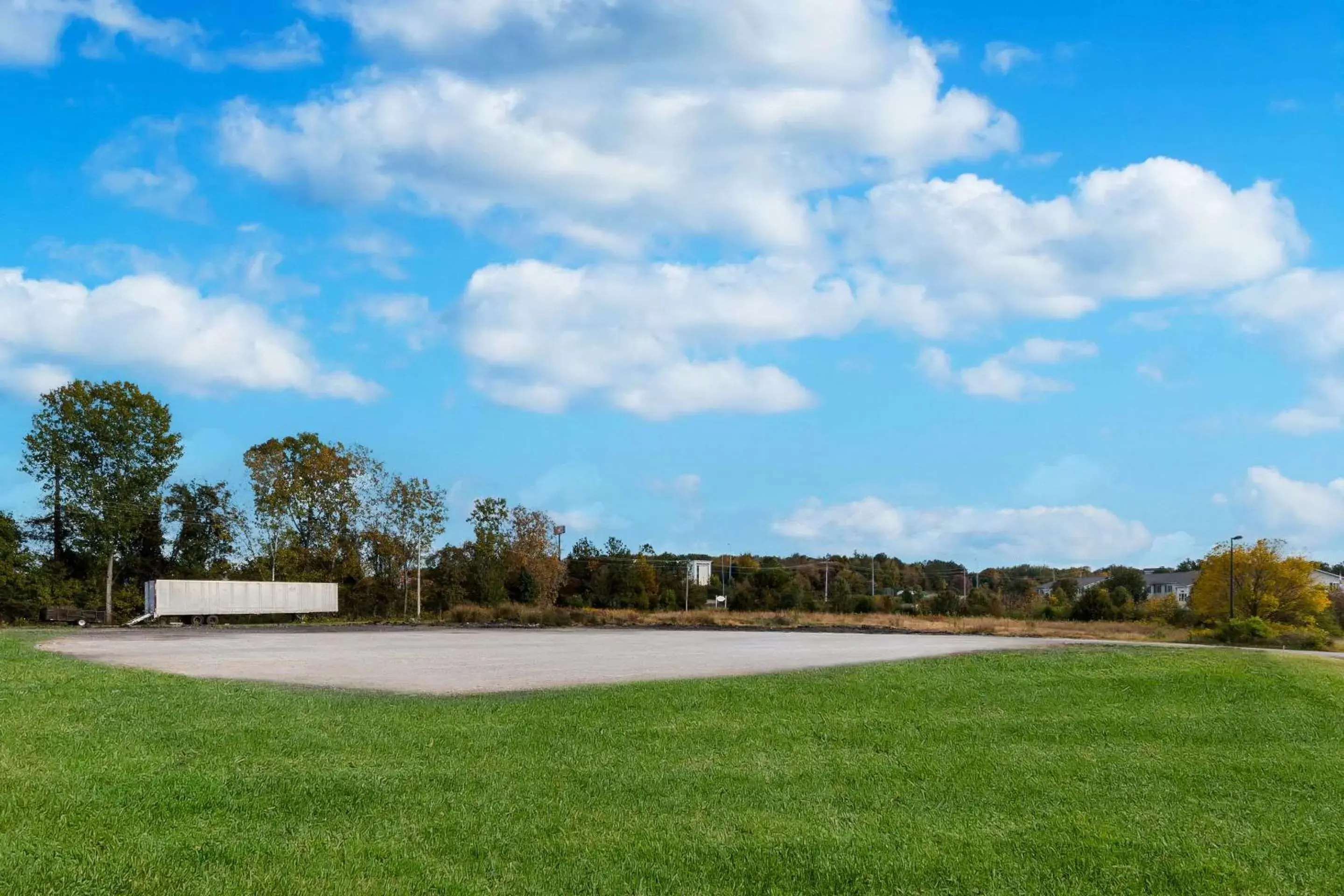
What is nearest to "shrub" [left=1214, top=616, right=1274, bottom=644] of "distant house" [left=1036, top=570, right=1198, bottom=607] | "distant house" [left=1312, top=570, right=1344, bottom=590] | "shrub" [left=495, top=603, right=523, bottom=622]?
"shrub" [left=495, top=603, right=523, bottom=622]

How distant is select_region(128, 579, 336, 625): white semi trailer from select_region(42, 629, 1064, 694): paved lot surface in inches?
229

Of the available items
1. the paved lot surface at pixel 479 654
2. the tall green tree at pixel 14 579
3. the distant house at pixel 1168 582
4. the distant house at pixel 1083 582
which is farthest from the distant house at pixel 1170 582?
the tall green tree at pixel 14 579

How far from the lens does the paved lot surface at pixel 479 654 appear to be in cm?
1619

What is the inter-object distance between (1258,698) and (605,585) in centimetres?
5643

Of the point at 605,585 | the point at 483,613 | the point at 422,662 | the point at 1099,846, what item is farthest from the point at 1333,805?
the point at 605,585

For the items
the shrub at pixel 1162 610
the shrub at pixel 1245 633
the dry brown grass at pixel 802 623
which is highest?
the shrub at pixel 1245 633

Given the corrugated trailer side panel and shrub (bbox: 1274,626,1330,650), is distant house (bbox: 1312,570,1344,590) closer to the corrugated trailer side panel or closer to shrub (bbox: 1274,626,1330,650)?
shrub (bbox: 1274,626,1330,650)

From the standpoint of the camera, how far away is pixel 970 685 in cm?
1448

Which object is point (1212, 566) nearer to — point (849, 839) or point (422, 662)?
point (422, 662)

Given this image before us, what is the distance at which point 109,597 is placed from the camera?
1734 inches

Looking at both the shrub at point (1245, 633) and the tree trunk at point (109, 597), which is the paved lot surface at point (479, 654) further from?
the tree trunk at point (109, 597)

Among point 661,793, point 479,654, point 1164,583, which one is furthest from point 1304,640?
point 1164,583

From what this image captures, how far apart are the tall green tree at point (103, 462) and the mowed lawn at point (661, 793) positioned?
36.6m

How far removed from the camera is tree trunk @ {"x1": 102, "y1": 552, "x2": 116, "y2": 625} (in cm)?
4284
